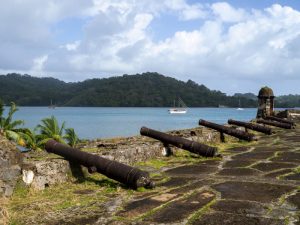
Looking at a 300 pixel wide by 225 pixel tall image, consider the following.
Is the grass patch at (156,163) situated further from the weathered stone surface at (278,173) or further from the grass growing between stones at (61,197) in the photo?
the weathered stone surface at (278,173)

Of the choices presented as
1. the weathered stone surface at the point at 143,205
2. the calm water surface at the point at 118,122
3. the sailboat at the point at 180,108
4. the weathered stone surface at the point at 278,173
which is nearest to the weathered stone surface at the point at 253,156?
the weathered stone surface at the point at 278,173

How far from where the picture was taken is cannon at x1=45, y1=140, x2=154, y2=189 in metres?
5.77

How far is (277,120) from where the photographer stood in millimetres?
19344

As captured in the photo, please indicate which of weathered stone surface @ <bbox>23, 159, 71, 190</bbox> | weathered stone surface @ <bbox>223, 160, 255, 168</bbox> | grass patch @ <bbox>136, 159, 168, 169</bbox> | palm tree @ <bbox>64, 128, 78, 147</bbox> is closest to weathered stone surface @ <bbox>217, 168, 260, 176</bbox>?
weathered stone surface @ <bbox>223, 160, 255, 168</bbox>

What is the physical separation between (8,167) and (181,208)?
2.49m

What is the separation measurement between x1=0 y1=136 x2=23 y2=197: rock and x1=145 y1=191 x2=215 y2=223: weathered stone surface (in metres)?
2.19

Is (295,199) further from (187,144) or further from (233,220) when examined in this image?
(187,144)

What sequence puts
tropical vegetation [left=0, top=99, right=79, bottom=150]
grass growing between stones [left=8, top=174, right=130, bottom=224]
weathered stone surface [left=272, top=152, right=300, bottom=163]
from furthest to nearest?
tropical vegetation [left=0, top=99, right=79, bottom=150] < weathered stone surface [left=272, top=152, right=300, bottom=163] < grass growing between stones [left=8, top=174, right=130, bottom=224]

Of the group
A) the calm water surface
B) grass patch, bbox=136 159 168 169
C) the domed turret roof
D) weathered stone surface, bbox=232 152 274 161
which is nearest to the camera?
grass patch, bbox=136 159 168 169

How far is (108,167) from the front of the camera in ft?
20.1

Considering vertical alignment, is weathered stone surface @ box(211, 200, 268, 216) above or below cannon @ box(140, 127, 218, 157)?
below

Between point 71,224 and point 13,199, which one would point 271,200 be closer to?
point 71,224

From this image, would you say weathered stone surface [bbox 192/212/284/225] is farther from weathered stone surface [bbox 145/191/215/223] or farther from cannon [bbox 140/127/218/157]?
cannon [bbox 140/127/218/157]

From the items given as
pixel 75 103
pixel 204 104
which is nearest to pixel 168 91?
pixel 204 104
